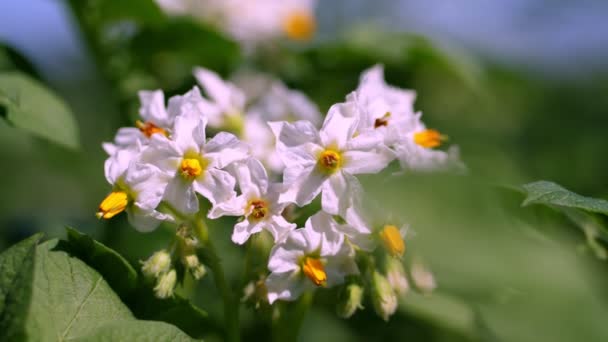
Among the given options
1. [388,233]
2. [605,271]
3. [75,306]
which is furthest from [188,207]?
[605,271]

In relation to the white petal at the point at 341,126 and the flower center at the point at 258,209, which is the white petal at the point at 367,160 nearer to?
the white petal at the point at 341,126

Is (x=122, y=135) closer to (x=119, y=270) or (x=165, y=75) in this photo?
(x=119, y=270)

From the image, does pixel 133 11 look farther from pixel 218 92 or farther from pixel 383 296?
pixel 383 296

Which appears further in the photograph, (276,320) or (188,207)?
(276,320)

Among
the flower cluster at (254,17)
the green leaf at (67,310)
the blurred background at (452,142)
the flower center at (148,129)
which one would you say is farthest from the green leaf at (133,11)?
the green leaf at (67,310)

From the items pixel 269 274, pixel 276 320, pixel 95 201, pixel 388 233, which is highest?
pixel 388 233

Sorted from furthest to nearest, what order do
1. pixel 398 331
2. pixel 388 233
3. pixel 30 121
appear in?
pixel 398 331 < pixel 30 121 < pixel 388 233
